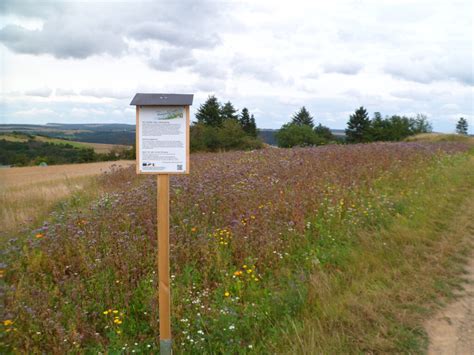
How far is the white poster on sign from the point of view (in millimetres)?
2826

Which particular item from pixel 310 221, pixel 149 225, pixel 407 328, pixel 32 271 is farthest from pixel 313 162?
pixel 32 271

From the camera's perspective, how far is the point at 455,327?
10.2 ft

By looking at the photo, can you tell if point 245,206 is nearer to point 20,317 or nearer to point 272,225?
point 272,225

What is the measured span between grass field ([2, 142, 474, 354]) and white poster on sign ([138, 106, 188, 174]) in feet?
4.83

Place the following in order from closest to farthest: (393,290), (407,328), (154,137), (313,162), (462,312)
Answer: (154,137) → (407,328) → (462,312) → (393,290) → (313,162)

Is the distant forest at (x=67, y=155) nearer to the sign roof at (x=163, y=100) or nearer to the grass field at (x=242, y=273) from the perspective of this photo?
the grass field at (x=242, y=273)

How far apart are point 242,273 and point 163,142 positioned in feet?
6.25

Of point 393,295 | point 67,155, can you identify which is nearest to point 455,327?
point 393,295

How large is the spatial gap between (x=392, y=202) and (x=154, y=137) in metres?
5.39

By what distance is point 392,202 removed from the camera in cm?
659

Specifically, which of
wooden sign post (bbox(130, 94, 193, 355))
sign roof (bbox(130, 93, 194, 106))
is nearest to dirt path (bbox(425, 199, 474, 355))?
wooden sign post (bbox(130, 94, 193, 355))

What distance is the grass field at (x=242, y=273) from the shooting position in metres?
3.04

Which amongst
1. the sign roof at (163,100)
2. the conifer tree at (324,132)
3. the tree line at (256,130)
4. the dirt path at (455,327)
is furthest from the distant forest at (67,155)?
the conifer tree at (324,132)

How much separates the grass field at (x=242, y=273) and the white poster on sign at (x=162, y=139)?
1.47 meters
